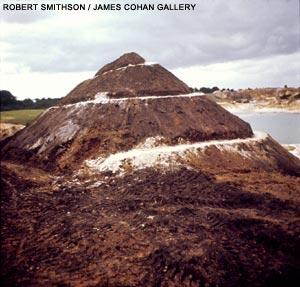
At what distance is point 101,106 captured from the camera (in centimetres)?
2572

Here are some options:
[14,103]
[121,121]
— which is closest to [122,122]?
[121,121]

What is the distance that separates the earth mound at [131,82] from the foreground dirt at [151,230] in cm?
849

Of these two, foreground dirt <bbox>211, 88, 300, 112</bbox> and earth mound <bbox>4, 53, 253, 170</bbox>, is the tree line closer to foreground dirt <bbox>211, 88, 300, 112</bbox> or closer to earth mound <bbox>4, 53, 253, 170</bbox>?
foreground dirt <bbox>211, 88, 300, 112</bbox>

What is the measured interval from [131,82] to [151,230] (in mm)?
15420

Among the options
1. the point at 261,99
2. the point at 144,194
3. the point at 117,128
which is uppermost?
the point at 261,99

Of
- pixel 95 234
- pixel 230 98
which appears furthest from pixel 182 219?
pixel 230 98

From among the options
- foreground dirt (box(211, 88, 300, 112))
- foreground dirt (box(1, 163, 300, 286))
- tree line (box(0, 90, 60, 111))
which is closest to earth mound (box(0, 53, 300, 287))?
foreground dirt (box(1, 163, 300, 286))

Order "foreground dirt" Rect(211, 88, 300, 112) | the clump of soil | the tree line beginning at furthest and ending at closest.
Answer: "foreground dirt" Rect(211, 88, 300, 112) → the tree line → the clump of soil

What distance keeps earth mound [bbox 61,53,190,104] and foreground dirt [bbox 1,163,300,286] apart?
8489 millimetres

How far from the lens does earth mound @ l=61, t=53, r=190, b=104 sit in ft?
88.3

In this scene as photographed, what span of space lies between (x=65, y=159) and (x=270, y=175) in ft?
35.6

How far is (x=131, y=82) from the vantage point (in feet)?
90.3

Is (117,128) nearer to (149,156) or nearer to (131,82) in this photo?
(149,156)

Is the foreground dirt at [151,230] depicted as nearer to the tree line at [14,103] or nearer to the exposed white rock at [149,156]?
the exposed white rock at [149,156]
